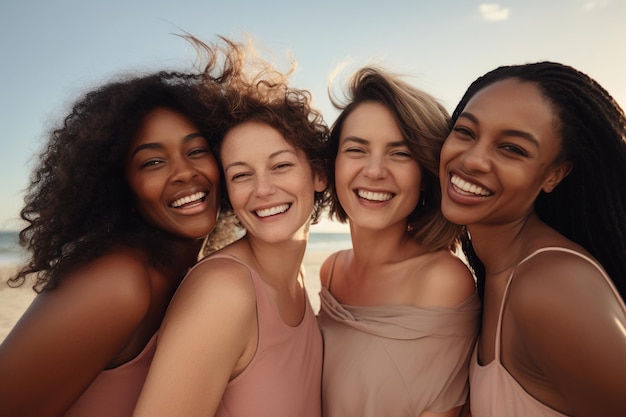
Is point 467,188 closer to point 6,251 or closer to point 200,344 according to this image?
point 200,344

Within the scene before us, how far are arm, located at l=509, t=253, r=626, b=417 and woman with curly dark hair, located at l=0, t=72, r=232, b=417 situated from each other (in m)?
1.93

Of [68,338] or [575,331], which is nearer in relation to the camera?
[575,331]

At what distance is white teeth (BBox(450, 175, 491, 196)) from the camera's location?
2941 millimetres

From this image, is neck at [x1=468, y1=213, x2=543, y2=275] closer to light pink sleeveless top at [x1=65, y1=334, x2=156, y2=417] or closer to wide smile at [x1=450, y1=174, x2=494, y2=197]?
wide smile at [x1=450, y1=174, x2=494, y2=197]

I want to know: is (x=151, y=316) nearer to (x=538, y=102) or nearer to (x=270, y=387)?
(x=270, y=387)

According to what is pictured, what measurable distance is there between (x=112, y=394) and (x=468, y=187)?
236 cm

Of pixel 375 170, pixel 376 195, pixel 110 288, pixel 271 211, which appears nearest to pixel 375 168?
pixel 375 170

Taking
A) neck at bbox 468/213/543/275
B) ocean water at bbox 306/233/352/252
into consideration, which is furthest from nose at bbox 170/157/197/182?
ocean water at bbox 306/233/352/252

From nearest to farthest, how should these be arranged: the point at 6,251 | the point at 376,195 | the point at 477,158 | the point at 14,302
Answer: the point at 477,158
the point at 376,195
the point at 14,302
the point at 6,251

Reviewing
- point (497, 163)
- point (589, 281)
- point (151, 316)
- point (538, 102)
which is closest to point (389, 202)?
point (497, 163)

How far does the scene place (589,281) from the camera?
2232 millimetres

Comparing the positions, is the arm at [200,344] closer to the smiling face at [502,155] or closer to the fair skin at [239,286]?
the fair skin at [239,286]

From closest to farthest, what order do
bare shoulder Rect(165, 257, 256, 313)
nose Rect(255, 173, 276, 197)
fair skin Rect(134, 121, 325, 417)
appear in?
fair skin Rect(134, 121, 325, 417) → bare shoulder Rect(165, 257, 256, 313) → nose Rect(255, 173, 276, 197)

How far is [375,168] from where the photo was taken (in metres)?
3.28
